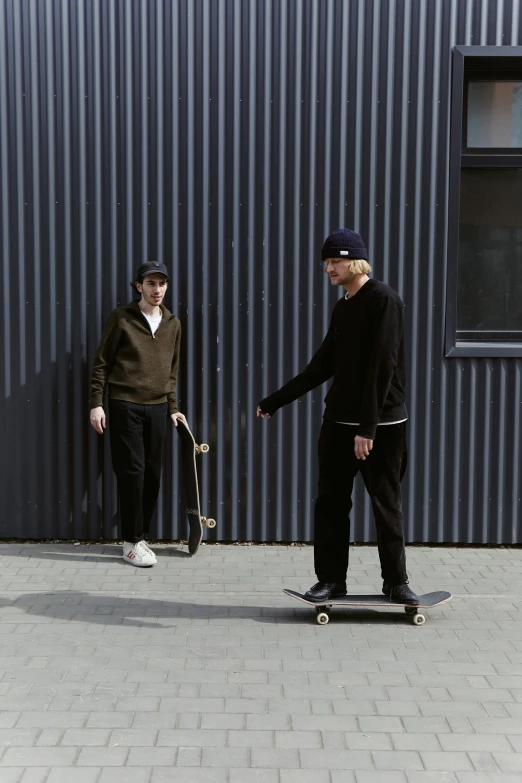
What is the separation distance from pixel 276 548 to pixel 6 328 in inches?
97.0

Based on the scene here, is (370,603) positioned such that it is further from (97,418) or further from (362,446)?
(97,418)

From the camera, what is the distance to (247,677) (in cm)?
435

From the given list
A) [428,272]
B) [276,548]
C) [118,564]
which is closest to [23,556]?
[118,564]

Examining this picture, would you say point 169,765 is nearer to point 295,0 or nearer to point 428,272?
point 428,272

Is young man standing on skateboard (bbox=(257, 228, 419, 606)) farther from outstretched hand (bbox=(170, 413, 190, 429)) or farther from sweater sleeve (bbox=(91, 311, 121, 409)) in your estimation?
sweater sleeve (bbox=(91, 311, 121, 409))

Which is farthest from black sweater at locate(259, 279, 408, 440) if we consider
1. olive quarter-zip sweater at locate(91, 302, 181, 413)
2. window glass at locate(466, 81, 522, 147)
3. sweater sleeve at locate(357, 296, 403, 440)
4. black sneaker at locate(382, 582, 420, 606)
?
window glass at locate(466, 81, 522, 147)

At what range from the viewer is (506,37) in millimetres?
6570

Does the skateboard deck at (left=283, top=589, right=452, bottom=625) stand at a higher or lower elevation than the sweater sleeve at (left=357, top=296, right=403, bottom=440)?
lower

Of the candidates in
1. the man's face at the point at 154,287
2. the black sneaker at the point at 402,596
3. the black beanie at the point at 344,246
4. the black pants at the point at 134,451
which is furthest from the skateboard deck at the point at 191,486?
the black beanie at the point at 344,246

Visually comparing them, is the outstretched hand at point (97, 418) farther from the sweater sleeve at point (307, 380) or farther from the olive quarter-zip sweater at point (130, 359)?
the sweater sleeve at point (307, 380)

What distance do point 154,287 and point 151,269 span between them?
0.13 m

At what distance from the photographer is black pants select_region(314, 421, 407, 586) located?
5035 millimetres

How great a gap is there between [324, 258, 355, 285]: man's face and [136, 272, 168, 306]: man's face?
1.63m

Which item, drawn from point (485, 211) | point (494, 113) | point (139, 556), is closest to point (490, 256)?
point (485, 211)
